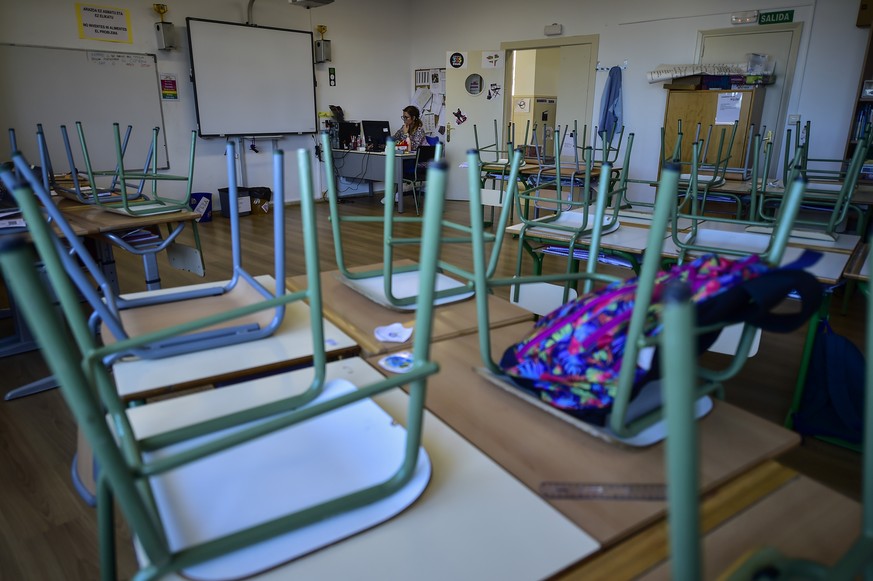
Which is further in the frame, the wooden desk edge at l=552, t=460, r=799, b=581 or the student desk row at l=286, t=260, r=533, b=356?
the student desk row at l=286, t=260, r=533, b=356

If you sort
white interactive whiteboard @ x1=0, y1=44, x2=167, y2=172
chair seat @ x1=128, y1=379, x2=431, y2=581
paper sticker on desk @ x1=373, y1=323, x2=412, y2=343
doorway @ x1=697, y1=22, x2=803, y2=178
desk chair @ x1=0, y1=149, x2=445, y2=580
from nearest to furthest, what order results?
1. desk chair @ x1=0, y1=149, x2=445, y2=580
2. chair seat @ x1=128, y1=379, x2=431, y2=581
3. paper sticker on desk @ x1=373, y1=323, x2=412, y2=343
4. white interactive whiteboard @ x1=0, y1=44, x2=167, y2=172
5. doorway @ x1=697, y1=22, x2=803, y2=178

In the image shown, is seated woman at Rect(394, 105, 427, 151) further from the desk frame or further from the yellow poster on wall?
the yellow poster on wall

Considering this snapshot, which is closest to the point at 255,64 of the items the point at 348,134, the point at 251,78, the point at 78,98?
the point at 251,78

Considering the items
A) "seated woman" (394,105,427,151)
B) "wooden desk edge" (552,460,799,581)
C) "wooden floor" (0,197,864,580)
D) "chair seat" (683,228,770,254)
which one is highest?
"seated woman" (394,105,427,151)

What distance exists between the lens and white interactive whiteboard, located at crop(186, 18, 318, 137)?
20.5ft

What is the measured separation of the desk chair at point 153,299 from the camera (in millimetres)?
969

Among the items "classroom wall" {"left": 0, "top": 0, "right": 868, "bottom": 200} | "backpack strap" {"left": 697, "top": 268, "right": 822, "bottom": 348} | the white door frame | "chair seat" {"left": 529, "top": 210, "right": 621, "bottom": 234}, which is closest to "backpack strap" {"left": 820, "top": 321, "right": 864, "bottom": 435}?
"chair seat" {"left": 529, "top": 210, "right": 621, "bottom": 234}

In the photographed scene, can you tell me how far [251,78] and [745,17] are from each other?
5.42m

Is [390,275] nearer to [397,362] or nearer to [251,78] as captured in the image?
[397,362]

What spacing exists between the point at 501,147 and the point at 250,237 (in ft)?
12.3

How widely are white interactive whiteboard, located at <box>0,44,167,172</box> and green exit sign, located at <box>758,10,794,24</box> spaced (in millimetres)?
6285

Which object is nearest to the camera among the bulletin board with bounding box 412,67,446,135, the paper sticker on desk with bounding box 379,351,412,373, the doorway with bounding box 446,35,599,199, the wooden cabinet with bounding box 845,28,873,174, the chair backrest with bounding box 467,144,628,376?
the chair backrest with bounding box 467,144,628,376

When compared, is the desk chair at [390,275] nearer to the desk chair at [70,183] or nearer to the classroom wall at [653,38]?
the desk chair at [70,183]

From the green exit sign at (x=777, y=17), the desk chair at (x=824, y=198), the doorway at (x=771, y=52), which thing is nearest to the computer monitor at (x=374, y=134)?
the doorway at (x=771, y=52)
